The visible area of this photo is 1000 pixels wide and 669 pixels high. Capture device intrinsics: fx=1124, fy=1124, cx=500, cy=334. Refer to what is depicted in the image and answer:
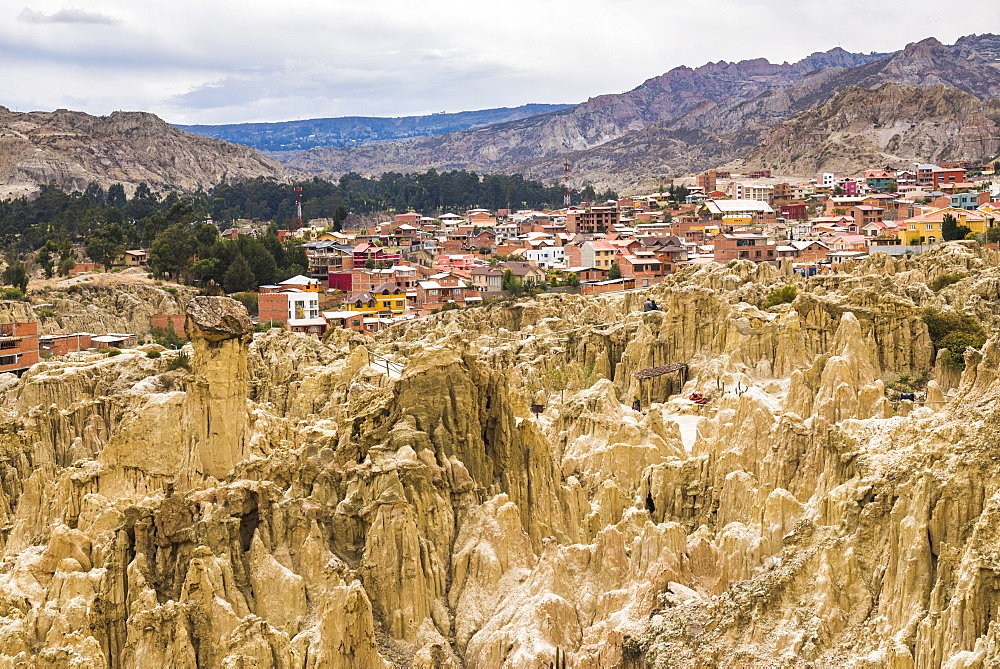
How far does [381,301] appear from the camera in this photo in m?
70.9

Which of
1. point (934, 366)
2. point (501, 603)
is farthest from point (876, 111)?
point (501, 603)

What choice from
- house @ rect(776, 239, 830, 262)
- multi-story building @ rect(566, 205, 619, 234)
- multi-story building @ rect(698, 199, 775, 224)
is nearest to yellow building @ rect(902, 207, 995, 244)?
house @ rect(776, 239, 830, 262)

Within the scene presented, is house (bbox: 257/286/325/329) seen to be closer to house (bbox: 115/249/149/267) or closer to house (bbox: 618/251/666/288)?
house (bbox: 115/249/149/267)

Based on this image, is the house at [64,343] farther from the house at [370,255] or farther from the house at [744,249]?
the house at [744,249]

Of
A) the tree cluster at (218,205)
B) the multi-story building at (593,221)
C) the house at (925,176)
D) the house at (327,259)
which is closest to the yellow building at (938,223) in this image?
the multi-story building at (593,221)

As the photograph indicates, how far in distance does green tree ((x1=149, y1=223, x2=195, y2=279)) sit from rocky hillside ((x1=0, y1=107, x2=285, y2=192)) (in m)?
80.4

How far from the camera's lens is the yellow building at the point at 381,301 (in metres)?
69.8

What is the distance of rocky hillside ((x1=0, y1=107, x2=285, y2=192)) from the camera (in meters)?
158

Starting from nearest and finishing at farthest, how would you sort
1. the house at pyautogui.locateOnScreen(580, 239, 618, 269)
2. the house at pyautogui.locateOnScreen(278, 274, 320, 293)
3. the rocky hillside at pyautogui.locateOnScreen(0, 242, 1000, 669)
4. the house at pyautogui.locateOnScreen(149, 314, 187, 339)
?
the rocky hillside at pyautogui.locateOnScreen(0, 242, 1000, 669), the house at pyautogui.locateOnScreen(149, 314, 187, 339), the house at pyautogui.locateOnScreen(278, 274, 320, 293), the house at pyautogui.locateOnScreen(580, 239, 618, 269)

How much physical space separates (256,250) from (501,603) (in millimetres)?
62072

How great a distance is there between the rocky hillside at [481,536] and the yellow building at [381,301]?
145 feet

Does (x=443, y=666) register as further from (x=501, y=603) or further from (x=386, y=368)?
(x=386, y=368)

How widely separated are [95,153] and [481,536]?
171 meters

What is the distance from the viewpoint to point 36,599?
1612cm
